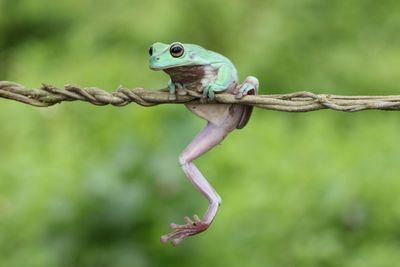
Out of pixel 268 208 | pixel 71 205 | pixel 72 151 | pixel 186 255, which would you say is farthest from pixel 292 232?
pixel 72 151

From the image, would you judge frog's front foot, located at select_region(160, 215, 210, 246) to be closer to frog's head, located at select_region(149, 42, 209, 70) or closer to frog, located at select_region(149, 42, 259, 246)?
frog, located at select_region(149, 42, 259, 246)

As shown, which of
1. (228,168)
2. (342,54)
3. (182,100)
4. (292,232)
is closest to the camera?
(182,100)

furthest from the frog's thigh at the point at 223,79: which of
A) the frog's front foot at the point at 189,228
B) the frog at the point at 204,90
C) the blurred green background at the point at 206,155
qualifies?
the blurred green background at the point at 206,155

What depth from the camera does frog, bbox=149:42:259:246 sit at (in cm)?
161

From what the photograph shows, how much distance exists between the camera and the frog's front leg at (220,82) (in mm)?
1623

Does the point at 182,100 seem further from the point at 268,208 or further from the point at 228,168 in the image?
the point at 228,168

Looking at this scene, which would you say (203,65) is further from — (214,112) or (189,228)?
(189,228)

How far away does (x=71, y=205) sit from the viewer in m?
3.44

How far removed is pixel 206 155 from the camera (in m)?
4.37

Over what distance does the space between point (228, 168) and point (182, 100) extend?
2.77m

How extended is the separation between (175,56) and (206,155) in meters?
2.75

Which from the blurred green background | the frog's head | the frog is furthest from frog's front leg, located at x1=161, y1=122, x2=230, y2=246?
the blurred green background

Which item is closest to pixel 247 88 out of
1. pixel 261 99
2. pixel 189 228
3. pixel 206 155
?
pixel 261 99

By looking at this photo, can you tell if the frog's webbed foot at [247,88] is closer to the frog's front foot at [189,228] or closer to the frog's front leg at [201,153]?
the frog's front leg at [201,153]
